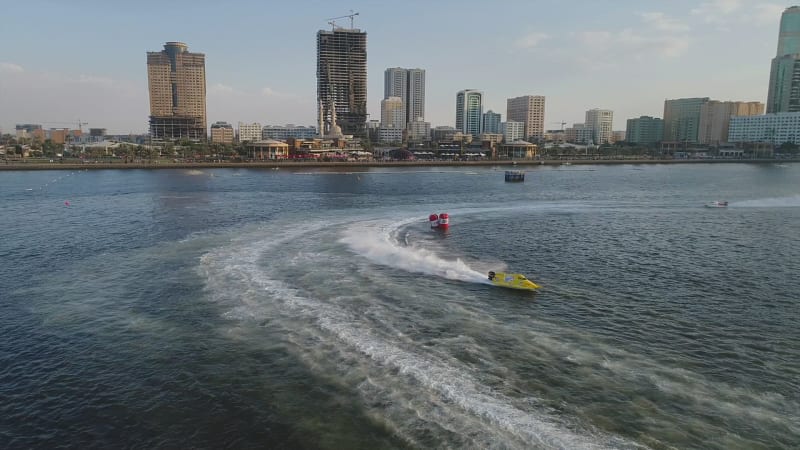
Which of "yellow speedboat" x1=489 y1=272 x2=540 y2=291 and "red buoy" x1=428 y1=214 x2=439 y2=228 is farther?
"red buoy" x1=428 y1=214 x2=439 y2=228

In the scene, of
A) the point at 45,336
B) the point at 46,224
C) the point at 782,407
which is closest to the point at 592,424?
the point at 782,407

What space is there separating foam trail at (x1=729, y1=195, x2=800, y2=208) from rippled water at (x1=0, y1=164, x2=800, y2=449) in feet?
79.2

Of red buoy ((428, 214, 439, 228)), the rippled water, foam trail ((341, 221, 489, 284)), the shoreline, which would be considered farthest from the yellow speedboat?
the shoreline

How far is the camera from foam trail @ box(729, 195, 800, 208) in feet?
224

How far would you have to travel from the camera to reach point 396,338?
73.3 feet

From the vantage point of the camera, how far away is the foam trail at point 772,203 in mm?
68250

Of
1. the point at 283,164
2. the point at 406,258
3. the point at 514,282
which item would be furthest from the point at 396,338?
the point at 283,164

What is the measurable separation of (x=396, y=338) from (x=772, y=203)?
71.0 metres

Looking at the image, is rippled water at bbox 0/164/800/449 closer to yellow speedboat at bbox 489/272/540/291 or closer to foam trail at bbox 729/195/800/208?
yellow speedboat at bbox 489/272/540/291

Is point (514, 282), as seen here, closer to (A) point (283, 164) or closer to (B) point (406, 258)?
(B) point (406, 258)

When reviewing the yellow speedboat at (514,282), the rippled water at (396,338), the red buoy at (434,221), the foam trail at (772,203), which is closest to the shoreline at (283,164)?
the foam trail at (772,203)

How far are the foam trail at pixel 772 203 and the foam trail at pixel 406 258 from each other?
52.3m

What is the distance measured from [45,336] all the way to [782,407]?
2861 centimetres

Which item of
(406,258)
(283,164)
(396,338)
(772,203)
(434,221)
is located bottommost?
(396,338)
